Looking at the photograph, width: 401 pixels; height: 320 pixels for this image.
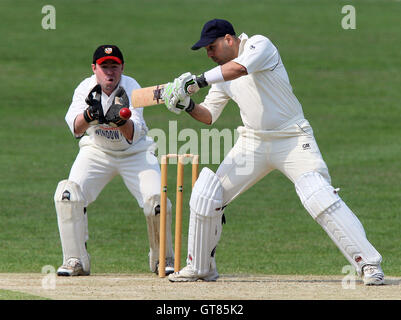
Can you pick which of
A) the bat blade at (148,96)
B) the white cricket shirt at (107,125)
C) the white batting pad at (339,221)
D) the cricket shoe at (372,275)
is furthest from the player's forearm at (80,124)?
the cricket shoe at (372,275)

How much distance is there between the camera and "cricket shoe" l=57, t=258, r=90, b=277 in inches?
340

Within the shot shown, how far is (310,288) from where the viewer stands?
781 centimetres

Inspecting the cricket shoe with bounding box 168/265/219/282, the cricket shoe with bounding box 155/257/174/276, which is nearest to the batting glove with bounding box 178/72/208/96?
the cricket shoe with bounding box 168/265/219/282

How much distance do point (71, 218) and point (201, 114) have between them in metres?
1.51

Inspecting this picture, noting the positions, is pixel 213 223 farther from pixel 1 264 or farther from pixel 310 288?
pixel 1 264

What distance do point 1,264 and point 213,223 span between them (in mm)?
3030

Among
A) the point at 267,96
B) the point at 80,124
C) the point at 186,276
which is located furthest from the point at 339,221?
the point at 80,124

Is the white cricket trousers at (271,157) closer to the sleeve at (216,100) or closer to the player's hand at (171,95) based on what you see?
the sleeve at (216,100)

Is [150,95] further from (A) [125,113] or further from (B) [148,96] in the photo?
(A) [125,113]

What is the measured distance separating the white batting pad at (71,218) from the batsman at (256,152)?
3.22ft

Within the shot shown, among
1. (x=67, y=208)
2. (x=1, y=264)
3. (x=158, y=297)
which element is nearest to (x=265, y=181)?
(x=1, y=264)

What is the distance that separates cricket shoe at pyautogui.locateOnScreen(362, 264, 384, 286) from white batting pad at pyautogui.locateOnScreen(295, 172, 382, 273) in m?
0.04

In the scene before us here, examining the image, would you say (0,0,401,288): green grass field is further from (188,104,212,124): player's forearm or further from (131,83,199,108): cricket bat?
(131,83,199,108): cricket bat

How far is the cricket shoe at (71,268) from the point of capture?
8.65 meters
